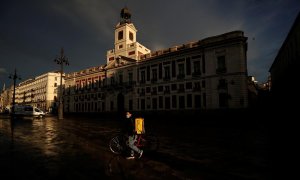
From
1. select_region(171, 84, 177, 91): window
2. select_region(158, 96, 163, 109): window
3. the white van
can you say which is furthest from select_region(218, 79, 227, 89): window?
the white van

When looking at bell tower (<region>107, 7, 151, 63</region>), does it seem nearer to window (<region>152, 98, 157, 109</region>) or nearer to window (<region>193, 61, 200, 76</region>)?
window (<region>152, 98, 157, 109</region>)

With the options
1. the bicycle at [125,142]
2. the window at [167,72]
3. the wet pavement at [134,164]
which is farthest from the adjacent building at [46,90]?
the bicycle at [125,142]

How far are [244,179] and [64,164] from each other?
591 centimetres

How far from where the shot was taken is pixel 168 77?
112 ft

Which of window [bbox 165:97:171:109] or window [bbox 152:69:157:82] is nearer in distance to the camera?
A: window [bbox 165:97:171:109]

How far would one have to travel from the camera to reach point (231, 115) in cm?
2631

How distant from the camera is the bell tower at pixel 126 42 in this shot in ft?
142

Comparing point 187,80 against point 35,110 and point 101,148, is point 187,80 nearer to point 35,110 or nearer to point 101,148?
point 101,148

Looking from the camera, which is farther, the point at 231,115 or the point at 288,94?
the point at 288,94

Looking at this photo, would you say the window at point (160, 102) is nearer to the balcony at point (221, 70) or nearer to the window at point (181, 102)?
the window at point (181, 102)

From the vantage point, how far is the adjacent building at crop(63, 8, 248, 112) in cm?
2758

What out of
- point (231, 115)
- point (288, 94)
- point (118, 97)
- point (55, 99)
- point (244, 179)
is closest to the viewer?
point (244, 179)

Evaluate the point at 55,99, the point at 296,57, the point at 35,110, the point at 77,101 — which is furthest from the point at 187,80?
the point at 55,99

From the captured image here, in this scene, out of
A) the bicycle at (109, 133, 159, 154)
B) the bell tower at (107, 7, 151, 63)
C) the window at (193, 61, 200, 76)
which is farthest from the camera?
the bell tower at (107, 7, 151, 63)
